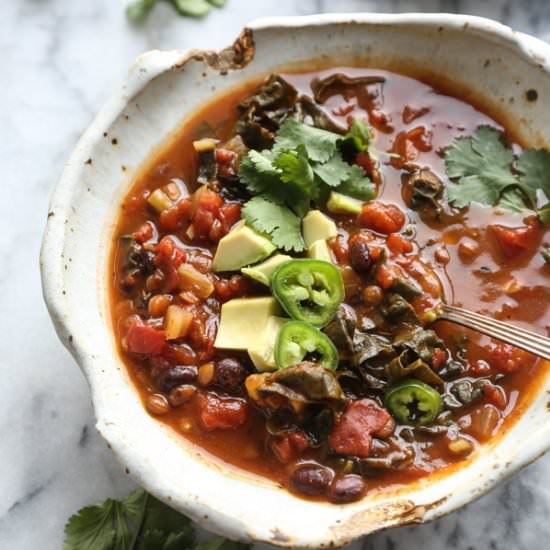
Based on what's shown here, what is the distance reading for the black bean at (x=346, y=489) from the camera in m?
4.17

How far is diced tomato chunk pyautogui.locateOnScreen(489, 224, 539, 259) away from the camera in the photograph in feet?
15.0


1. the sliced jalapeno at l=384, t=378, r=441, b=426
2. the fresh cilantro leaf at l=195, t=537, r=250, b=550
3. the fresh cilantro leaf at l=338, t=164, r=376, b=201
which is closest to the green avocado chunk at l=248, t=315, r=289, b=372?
the sliced jalapeno at l=384, t=378, r=441, b=426

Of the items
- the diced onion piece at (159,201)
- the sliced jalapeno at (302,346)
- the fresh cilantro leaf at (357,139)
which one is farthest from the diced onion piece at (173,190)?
the sliced jalapeno at (302,346)

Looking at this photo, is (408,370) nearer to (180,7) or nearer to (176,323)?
(176,323)

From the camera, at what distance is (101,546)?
4586 millimetres

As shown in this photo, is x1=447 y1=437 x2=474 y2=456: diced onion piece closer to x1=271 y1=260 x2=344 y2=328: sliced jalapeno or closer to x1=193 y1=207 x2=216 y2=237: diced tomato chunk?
x1=271 y1=260 x2=344 y2=328: sliced jalapeno

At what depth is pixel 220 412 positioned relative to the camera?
14.1 ft

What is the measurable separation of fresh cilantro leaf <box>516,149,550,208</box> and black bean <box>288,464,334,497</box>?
173 cm

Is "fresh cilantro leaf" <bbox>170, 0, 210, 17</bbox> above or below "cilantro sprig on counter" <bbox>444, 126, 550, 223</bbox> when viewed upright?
above

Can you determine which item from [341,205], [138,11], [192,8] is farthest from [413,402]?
[138,11]

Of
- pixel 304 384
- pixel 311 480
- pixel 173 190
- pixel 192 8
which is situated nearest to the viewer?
pixel 304 384

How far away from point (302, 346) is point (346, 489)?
0.68 m

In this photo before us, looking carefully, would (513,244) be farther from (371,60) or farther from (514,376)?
(371,60)

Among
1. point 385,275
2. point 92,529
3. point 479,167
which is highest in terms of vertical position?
point 479,167
